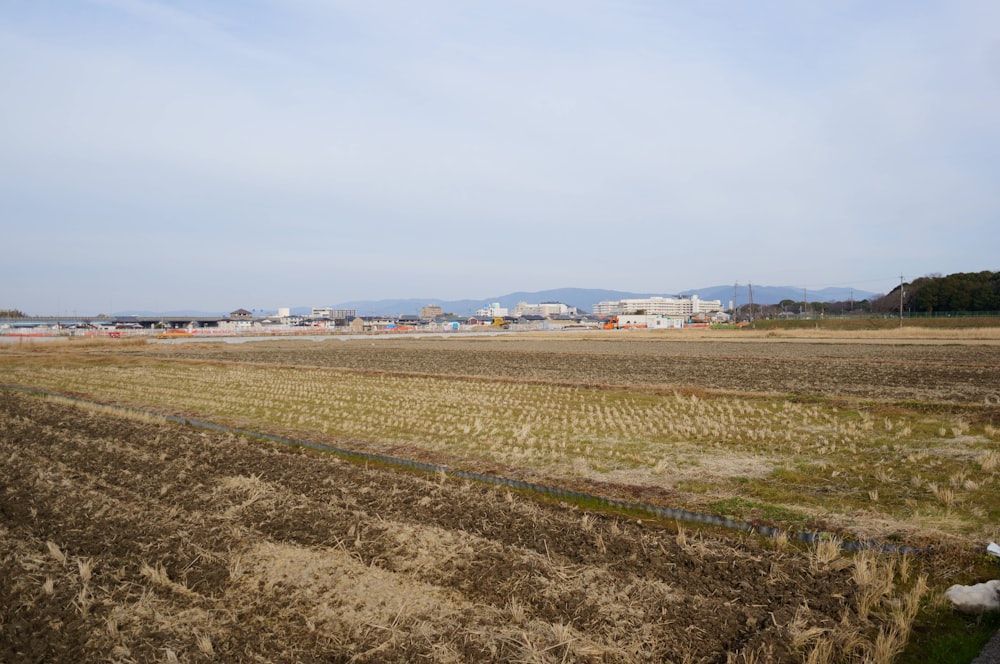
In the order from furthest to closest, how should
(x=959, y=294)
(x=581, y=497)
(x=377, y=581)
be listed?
(x=959, y=294) → (x=581, y=497) → (x=377, y=581)

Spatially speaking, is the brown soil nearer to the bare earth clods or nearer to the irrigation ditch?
the irrigation ditch

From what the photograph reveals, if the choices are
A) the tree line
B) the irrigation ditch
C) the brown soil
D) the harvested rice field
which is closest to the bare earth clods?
the harvested rice field

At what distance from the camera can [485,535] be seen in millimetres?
6449

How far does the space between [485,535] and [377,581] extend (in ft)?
4.74

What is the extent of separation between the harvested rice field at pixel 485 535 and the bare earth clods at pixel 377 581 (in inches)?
1.1

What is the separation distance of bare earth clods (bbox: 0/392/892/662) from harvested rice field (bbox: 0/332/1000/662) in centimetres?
3

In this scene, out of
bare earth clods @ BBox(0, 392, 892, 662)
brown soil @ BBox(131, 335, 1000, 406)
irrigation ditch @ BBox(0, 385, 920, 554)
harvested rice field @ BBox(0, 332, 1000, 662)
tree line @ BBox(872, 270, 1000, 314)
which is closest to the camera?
bare earth clods @ BBox(0, 392, 892, 662)

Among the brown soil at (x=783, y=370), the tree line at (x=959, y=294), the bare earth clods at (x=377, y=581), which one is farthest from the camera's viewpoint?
the tree line at (x=959, y=294)

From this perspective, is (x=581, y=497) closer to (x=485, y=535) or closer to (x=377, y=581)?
(x=485, y=535)

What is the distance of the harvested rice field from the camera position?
14.9 feet

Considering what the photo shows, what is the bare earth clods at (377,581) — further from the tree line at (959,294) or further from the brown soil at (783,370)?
the tree line at (959,294)

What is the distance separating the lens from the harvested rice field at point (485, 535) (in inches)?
178

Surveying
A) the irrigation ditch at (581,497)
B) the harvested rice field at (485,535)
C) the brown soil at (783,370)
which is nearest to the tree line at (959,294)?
the brown soil at (783,370)

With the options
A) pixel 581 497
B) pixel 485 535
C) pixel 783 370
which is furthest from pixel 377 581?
pixel 783 370
